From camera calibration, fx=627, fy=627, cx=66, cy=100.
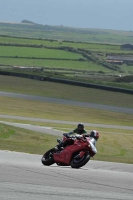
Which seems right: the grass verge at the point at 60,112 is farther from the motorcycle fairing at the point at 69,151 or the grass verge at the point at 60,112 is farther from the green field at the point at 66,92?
the motorcycle fairing at the point at 69,151

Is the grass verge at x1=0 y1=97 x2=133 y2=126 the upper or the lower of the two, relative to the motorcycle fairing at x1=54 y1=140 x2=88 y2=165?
lower

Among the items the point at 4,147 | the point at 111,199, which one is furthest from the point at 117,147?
the point at 111,199

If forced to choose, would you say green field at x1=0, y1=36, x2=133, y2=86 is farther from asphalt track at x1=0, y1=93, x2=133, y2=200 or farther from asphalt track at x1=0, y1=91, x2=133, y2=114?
asphalt track at x1=0, y1=93, x2=133, y2=200

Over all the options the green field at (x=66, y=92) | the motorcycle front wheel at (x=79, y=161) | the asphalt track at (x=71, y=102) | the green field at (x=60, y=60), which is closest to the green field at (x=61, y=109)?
the green field at (x=66, y=92)

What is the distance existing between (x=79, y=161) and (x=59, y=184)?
372cm

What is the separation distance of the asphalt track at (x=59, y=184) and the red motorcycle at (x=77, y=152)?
122cm

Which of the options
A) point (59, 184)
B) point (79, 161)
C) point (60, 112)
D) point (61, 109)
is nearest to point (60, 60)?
point (61, 109)

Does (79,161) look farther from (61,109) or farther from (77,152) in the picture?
(61,109)

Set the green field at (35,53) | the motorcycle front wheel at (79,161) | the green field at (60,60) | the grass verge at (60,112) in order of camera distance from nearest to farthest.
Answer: the motorcycle front wheel at (79,161) < the grass verge at (60,112) < the green field at (60,60) < the green field at (35,53)

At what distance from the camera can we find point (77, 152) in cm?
1529

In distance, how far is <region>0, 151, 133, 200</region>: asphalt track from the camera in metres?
10.3

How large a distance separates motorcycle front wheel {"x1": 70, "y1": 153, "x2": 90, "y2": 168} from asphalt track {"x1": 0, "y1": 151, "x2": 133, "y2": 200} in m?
1.14

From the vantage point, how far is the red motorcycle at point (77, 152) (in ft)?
49.7

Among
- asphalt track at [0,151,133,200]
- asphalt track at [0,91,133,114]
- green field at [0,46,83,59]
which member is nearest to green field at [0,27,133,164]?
asphalt track at [0,91,133,114]
